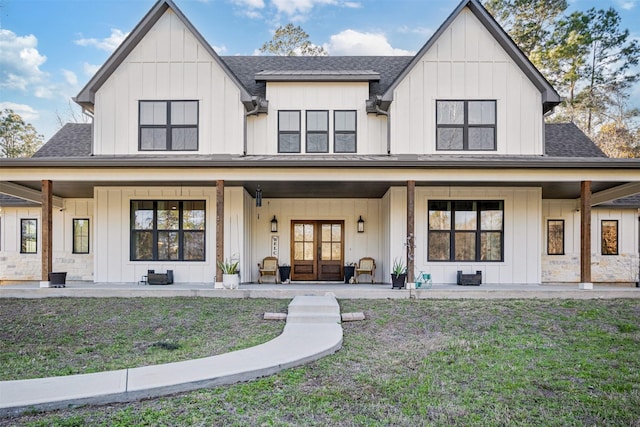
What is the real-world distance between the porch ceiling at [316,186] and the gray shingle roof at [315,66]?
3.12 metres

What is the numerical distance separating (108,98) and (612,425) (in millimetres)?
12436

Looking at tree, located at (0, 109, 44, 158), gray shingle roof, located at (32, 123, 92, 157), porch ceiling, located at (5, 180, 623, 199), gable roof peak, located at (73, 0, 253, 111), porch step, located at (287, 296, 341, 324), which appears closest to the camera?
porch step, located at (287, 296, 341, 324)

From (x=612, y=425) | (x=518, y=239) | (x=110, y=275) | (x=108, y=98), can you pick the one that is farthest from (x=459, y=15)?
(x=110, y=275)

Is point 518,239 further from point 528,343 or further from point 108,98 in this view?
point 108,98

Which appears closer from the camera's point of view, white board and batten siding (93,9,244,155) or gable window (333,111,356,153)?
white board and batten siding (93,9,244,155)

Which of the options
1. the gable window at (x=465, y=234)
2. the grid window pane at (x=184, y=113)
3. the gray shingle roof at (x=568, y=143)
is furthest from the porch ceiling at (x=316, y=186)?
the grid window pane at (x=184, y=113)

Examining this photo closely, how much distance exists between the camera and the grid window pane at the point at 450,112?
38.4 feet

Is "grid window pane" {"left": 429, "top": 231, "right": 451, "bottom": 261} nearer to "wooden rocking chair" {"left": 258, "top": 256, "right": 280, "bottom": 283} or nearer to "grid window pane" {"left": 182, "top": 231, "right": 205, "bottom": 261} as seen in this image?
"wooden rocking chair" {"left": 258, "top": 256, "right": 280, "bottom": 283}

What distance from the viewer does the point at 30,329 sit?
7.38m

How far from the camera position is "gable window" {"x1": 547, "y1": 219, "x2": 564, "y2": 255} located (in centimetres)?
1351

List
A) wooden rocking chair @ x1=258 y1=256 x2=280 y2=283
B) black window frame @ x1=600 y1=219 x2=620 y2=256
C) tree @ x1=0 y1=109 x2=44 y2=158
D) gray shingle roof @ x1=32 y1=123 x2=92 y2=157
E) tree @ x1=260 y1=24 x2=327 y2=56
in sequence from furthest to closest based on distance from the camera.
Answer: tree @ x1=0 y1=109 x2=44 y2=158
tree @ x1=260 y1=24 x2=327 y2=56
black window frame @ x1=600 y1=219 x2=620 y2=256
gray shingle roof @ x1=32 y1=123 x2=92 y2=157
wooden rocking chair @ x1=258 y1=256 x2=280 y2=283

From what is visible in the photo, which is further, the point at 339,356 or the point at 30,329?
the point at 30,329

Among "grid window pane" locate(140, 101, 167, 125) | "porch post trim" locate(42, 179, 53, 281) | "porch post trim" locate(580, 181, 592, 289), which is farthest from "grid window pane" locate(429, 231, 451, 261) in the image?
"porch post trim" locate(42, 179, 53, 281)

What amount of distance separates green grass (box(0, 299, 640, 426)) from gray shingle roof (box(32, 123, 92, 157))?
19.3ft
